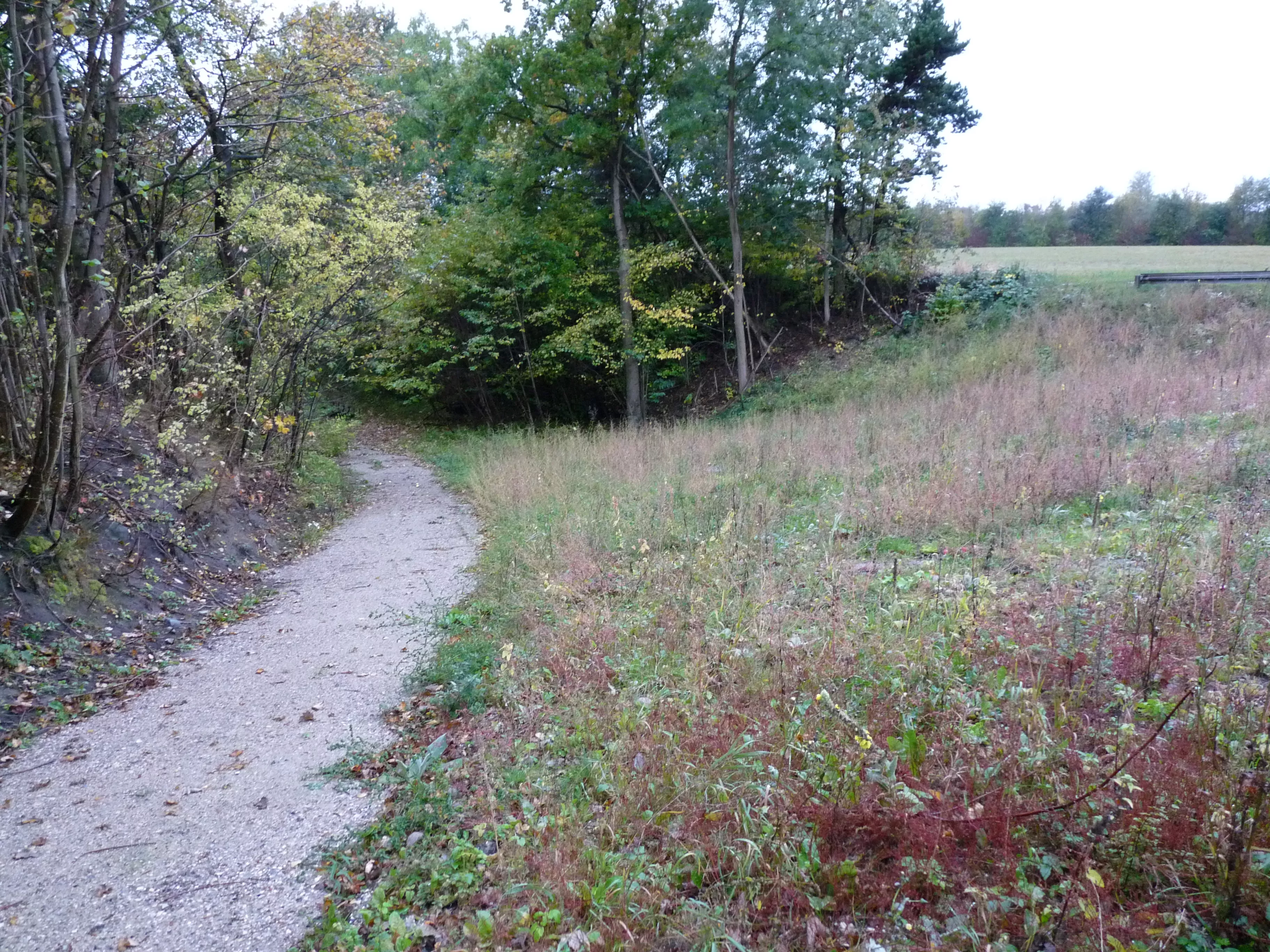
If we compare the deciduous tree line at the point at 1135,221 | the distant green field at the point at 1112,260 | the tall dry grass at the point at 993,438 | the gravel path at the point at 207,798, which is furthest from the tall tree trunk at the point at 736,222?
the gravel path at the point at 207,798

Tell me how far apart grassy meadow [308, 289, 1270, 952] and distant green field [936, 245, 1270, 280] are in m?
13.9

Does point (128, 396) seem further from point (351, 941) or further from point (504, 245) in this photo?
point (504, 245)

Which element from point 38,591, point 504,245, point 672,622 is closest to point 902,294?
point 504,245

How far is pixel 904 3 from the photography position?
19.4 meters

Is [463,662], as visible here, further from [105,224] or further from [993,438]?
[105,224]

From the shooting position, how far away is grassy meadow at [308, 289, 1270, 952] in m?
2.71

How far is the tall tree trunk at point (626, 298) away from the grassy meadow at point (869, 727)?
506 inches

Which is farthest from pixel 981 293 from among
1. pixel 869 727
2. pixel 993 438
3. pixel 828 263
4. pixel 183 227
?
pixel 869 727

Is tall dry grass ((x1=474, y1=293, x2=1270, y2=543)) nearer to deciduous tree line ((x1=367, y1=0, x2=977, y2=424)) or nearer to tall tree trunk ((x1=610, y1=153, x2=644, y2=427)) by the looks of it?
tall tree trunk ((x1=610, y1=153, x2=644, y2=427))

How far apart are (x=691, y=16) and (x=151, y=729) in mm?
18241

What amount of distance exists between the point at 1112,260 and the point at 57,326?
27427 millimetres

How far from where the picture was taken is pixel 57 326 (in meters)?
6.45

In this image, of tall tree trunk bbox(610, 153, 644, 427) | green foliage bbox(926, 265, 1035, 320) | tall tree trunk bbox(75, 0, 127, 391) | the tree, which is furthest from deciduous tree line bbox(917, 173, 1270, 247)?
tall tree trunk bbox(75, 0, 127, 391)

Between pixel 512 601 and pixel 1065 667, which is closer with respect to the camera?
pixel 1065 667
